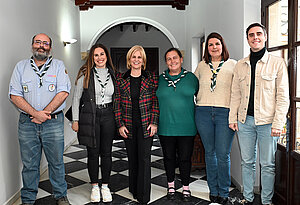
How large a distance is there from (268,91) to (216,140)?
2.24 ft

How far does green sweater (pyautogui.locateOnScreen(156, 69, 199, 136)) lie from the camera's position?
287cm

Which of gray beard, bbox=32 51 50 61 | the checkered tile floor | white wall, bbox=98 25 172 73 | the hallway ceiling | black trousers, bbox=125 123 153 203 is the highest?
the hallway ceiling

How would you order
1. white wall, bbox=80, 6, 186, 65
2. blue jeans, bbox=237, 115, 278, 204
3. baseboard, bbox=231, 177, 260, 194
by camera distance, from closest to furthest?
blue jeans, bbox=237, 115, 278, 204, baseboard, bbox=231, 177, 260, 194, white wall, bbox=80, 6, 186, 65

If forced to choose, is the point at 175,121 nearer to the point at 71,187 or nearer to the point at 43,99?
the point at 43,99

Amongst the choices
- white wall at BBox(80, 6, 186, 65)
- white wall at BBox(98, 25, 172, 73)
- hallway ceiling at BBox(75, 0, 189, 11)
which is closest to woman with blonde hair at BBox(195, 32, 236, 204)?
hallway ceiling at BBox(75, 0, 189, 11)

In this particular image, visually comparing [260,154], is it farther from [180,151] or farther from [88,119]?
[88,119]

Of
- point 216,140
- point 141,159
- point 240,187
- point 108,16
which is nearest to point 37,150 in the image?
Result: point 141,159

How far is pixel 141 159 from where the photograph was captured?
9.69 ft

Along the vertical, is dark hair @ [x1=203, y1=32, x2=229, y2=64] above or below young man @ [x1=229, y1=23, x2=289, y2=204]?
above

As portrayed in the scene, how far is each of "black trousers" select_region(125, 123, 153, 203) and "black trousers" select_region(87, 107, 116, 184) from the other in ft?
0.65

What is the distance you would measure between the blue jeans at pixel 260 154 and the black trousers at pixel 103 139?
1.24 m

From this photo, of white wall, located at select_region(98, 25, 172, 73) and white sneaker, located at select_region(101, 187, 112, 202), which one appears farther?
white wall, located at select_region(98, 25, 172, 73)

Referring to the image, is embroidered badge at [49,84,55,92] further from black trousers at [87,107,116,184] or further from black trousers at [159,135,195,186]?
black trousers at [159,135,195,186]

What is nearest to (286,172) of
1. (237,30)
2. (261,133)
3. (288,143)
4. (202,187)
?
(288,143)
